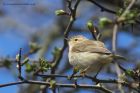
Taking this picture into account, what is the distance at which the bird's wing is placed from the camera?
17.2 feet

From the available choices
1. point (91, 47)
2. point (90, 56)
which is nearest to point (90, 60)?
point (90, 56)

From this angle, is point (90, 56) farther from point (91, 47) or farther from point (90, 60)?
point (91, 47)

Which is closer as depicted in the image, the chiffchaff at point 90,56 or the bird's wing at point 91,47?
the chiffchaff at point 90,56

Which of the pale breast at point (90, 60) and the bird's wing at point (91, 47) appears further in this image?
the bird's wing at point (91, 47)

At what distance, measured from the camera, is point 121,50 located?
11.1 metres

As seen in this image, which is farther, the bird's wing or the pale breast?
the bird's wing

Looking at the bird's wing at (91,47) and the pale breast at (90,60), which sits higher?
the bird's wing at (91,47)

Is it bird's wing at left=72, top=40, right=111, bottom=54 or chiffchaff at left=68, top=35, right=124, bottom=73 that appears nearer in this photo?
chiffchaff at left=68, top=35, right=124, bottom=73

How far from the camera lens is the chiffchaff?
201 inches

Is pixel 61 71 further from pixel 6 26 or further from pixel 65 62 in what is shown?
pixel 6 26

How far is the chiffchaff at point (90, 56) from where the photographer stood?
5117 mm

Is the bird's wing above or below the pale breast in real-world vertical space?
above

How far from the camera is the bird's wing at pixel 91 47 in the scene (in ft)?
17.2

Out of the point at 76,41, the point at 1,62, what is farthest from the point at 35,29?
the point at 1,62
